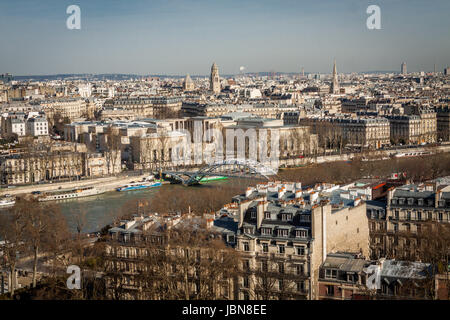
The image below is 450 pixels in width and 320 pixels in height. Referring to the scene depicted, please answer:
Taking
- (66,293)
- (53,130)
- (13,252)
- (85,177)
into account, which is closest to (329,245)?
(66,293)

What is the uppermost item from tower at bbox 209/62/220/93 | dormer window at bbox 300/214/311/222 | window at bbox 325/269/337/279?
tower at bbox 209/62/220/93

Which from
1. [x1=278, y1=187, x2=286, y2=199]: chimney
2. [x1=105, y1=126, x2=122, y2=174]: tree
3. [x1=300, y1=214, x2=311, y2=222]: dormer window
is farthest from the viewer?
[x1=105, y1=126, x2=122, y2=174]: tree

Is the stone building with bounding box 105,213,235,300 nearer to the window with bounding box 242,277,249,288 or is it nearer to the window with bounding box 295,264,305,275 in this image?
the window with bounding box 242,277,249,288

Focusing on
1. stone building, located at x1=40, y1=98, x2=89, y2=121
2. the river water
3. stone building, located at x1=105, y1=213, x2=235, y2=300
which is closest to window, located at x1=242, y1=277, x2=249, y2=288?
stone building, located at x1=105, y1=213, x2=235, y2=300
